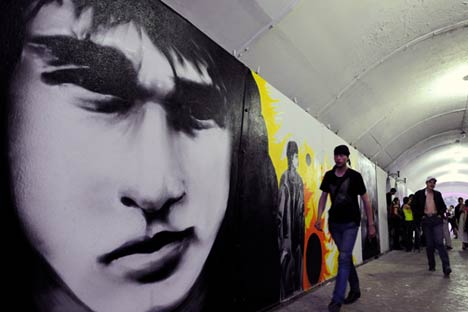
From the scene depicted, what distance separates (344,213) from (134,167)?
264cm

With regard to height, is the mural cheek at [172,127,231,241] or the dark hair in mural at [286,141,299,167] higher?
the dark hair in mural at [286,141,299,167]

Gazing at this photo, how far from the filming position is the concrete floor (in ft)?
12.4

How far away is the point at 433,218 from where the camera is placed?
254 inches

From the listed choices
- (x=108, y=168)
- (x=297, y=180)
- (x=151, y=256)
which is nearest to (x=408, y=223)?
(x=297, y=180)

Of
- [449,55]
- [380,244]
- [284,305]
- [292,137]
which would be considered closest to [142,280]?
[284,305]

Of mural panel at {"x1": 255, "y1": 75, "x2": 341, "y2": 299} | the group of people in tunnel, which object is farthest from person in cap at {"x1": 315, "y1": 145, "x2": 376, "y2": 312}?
the group of people in tunnel

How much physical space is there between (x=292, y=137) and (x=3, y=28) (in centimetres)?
354

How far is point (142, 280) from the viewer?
2145 millimetres

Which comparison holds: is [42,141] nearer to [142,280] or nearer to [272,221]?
[142,280]

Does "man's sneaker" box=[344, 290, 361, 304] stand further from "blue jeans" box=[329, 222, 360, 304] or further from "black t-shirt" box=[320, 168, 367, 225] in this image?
"black t-shirt" box=[320, 168, 367, 225]

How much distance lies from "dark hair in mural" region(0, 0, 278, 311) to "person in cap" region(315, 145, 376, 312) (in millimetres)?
728

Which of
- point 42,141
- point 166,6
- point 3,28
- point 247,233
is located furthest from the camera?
point 247,233

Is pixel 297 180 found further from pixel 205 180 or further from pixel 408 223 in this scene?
pixel 408 223

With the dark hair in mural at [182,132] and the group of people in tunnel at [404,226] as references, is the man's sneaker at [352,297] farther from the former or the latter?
the group of people in tunnel at [404,226]
